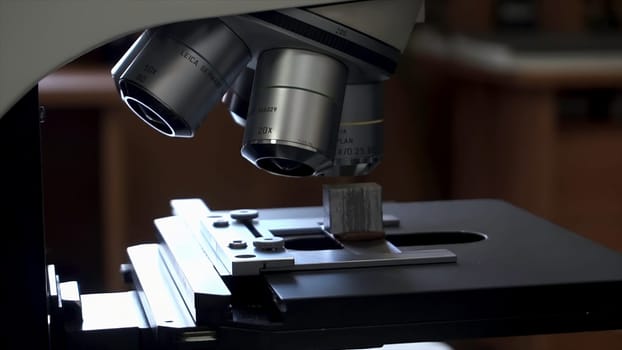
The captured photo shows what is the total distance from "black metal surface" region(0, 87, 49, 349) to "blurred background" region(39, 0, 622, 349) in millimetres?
1319

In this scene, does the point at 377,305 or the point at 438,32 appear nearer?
the point at 377,305

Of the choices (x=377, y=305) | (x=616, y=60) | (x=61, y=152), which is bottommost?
(x=377, y=305)

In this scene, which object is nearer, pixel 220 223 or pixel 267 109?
pixel 267 109

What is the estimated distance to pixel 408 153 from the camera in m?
2.55

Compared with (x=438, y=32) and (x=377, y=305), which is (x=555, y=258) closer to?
(x=377, y=305)

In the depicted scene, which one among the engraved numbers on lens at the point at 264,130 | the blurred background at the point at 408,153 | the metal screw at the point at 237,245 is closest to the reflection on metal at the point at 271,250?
the metal screw at the point at 237,245

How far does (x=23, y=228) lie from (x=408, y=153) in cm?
186

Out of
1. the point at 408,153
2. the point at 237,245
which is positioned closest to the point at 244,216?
the point at 237,245

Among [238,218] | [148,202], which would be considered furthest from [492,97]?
[238,218]

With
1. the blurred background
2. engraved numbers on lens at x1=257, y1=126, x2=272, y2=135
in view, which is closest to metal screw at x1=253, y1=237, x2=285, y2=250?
engraved numbers on lens at x1=257, y1=126, x2=272, y2=135

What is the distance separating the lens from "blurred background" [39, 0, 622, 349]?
216cm

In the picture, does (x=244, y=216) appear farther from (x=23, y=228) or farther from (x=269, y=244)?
(x=23, y=228)

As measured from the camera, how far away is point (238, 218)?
0.99 m

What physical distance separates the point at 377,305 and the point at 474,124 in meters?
1.81
